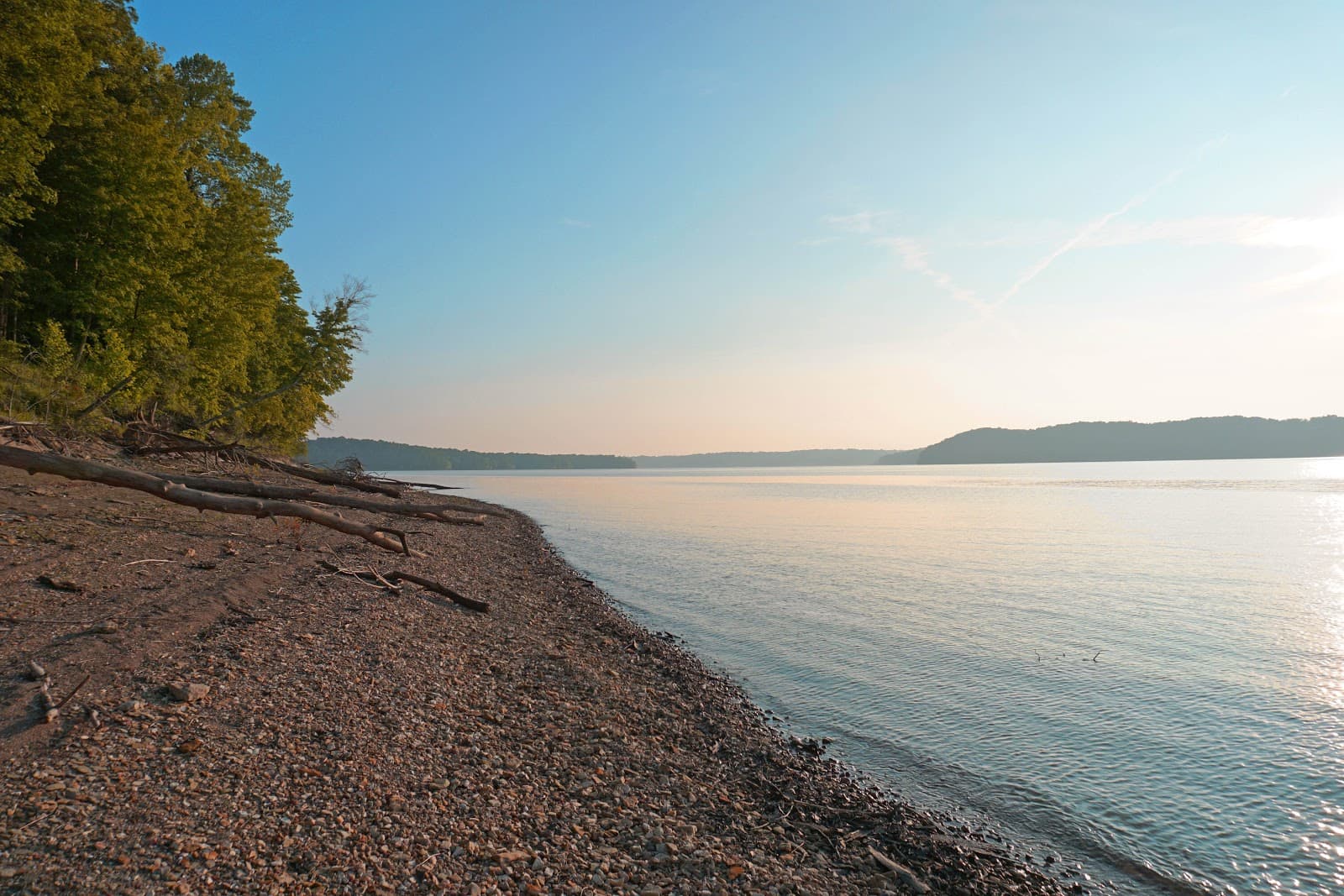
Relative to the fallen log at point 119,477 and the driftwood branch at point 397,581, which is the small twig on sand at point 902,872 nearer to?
the fallen log at point 119,477

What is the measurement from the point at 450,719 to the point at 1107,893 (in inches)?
295

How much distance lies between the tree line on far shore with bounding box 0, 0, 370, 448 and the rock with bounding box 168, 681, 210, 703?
17.8 m

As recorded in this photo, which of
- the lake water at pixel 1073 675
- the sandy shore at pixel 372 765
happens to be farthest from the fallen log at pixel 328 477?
the lake water at pixel 1073 675

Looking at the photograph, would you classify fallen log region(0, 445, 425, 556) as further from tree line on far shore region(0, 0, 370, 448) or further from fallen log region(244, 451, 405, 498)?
tree line on far shore region(0, 0, 370, 448)

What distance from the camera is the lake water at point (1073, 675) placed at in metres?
8.06

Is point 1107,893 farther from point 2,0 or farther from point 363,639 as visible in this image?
point 2,0

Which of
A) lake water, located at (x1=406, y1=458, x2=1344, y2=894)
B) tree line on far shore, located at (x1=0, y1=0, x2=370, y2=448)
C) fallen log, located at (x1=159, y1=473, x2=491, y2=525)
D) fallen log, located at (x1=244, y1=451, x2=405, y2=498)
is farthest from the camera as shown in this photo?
tree line on far shore, located at (x1=0, y1=0, x2=370, y2=448)

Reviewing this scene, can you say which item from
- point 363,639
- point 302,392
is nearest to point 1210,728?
point 363,639

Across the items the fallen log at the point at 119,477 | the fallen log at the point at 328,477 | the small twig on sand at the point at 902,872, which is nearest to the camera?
the small twig on sand at the point at 902,872

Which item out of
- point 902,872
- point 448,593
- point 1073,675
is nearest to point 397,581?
point 448,593

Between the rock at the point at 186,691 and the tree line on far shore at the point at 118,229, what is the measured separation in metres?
17.8

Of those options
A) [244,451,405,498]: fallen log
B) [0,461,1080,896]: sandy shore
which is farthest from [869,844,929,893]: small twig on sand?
[244,451,405,498]: fallen log

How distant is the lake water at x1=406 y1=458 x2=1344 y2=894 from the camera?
8.06 metres

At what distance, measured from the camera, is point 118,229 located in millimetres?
26531
